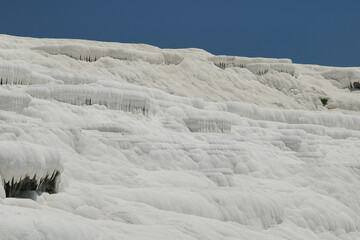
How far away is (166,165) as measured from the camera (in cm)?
1500

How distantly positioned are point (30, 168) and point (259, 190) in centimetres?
585

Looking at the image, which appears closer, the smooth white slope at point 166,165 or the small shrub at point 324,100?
the smooth white slope at point 166,165

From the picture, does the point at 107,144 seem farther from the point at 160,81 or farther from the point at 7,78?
the point at 160,81

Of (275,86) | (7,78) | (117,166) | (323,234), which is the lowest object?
(323,234)

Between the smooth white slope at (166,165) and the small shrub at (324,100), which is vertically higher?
the small shrub at (324,100)

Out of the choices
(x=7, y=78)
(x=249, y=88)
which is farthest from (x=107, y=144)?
(x=249, y=88)

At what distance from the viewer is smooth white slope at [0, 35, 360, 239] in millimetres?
9406

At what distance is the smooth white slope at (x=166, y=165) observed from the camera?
9406mm

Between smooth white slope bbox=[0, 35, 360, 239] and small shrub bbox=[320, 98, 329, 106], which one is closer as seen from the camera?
smooth white slope bbox=[0, 35, 360, 239]

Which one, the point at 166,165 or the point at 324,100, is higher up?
the point at 324,100

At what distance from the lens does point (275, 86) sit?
37.0 m

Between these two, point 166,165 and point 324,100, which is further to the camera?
point 324,100

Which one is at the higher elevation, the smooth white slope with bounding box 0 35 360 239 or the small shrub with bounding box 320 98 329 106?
the small shrub with bounding box 320 98 329 106

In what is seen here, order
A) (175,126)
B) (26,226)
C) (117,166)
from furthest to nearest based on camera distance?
(175,126)
(117,166)
(26,226)
